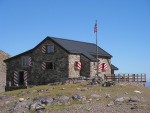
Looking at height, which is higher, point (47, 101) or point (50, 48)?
point (50, 48)

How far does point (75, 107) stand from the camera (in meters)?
30.2

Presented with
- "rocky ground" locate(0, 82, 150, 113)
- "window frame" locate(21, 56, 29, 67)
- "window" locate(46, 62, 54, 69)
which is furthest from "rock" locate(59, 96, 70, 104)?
"window frame" locate(21, 56, 29, 67)

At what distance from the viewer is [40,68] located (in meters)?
54.2

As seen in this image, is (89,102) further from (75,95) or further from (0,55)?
(0,55)

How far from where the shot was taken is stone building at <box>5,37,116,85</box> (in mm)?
51781

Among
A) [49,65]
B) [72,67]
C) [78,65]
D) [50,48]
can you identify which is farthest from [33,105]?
[50,48]

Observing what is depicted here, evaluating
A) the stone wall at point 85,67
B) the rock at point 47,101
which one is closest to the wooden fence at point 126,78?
the stone wall at point 85,67

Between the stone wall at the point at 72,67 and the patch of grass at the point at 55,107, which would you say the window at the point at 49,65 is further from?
the patch of grass at the point at 55,107

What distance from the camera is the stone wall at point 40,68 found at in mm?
51781

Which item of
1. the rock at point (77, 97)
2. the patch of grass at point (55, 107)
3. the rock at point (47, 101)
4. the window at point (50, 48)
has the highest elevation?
the window at point (50, 48)

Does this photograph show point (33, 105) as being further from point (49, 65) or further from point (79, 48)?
point (79, 48)

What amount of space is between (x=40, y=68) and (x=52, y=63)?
2451 millimetres

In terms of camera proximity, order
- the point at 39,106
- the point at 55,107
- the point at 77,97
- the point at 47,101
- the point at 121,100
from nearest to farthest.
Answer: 1. the point at 55,107
2. the point at 39,106
3. the point at 121,100
4. the point at 47,101
5. the point at 77,97

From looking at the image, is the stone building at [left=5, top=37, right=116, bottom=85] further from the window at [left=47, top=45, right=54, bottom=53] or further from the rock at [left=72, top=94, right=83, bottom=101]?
the rock at [left=72, top=94, right=83, bottom=101]
